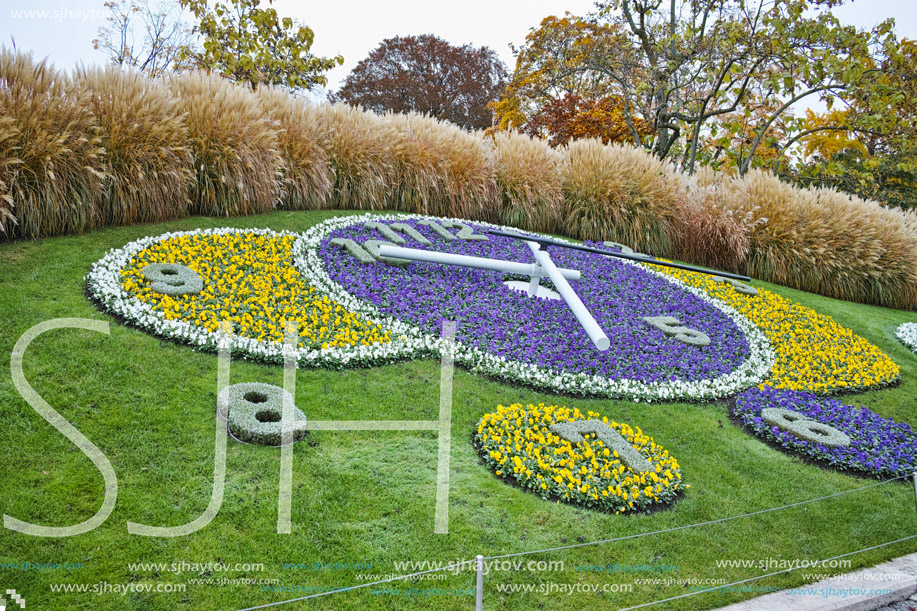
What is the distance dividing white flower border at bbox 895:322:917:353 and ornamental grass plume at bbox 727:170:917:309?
113 centimetres

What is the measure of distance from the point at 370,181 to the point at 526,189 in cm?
259

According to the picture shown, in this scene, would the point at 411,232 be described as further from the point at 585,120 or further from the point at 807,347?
the point at 585,120

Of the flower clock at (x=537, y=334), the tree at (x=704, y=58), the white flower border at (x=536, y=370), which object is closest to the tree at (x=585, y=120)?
the tree at (x=704, y=58)

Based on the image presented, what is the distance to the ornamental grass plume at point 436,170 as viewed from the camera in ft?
28.3

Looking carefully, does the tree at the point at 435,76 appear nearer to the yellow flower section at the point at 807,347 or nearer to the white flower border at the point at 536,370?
the yellow flower section at the point at 807,347

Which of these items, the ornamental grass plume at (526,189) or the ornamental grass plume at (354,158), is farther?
the ornamental grass plume at (526,189)

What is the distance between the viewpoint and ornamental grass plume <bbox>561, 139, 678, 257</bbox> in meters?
9.16

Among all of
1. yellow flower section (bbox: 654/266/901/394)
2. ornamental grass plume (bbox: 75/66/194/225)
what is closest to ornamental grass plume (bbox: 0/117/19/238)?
ornamental grass plume (bbox: 75/66/194/225)

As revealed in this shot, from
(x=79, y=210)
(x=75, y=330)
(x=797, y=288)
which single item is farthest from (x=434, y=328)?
(x=797, y=288)

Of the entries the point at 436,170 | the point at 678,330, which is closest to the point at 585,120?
the point at 436,170

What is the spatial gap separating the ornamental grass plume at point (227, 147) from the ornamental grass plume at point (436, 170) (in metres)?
1.93

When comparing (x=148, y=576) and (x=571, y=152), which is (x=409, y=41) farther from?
(x=148, y=576)

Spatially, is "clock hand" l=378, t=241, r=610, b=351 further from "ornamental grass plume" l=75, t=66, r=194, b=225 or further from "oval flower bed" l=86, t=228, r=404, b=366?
"ornamental grass plume" l=75, t=66, r=194, b=225

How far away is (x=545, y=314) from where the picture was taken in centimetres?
581
